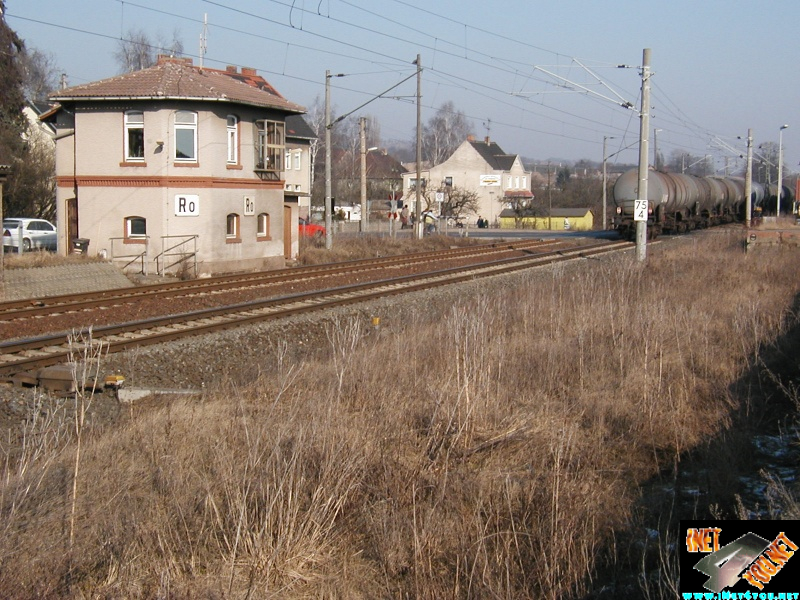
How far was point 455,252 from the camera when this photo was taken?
1305 inches

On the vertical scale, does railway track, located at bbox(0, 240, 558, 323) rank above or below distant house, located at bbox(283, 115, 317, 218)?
below

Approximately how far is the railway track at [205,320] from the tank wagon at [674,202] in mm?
16889

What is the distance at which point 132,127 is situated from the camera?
26.1m

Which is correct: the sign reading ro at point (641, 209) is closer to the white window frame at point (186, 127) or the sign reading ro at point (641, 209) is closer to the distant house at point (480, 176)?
the white window frame at point (186, 127)

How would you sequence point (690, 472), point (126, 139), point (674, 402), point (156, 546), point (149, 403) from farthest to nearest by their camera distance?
point (126, 139), point (149, 403), point (674, 402), point (690, 472), point (156, 546)

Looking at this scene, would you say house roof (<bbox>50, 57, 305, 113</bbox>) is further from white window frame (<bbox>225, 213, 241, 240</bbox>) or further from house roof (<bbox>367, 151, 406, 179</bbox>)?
house roof (<bbox>367, 151, 406, 179</bbox>)

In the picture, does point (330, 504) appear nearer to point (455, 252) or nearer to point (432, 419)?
point (432, 419)

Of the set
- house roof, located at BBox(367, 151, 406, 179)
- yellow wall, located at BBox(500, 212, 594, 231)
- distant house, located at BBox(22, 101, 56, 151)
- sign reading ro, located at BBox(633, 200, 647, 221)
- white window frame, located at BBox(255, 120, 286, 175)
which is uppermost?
house roof, located at BBox(367, 151, 406, 179)

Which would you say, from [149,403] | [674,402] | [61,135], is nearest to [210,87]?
[61,135]

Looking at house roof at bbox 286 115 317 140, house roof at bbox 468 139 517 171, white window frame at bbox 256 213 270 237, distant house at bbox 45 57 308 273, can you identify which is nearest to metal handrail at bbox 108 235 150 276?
distant house at bbox 45 57 308 273

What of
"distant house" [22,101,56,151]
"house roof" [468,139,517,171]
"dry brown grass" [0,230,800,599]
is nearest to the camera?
"dry brown grass" [0,230,800,599]

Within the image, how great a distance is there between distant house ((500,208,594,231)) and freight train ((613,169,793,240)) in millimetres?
21122

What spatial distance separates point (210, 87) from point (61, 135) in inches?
200

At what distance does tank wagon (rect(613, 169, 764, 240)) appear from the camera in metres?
38.9
